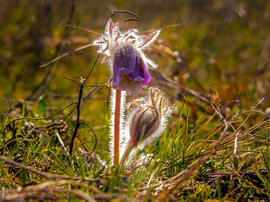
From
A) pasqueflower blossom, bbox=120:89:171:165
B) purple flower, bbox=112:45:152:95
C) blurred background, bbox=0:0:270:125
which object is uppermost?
blurred background, bbox=0:0:270:125

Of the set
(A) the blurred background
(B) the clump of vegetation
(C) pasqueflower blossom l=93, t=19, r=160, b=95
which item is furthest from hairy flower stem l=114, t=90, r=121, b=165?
(A) the blurred background

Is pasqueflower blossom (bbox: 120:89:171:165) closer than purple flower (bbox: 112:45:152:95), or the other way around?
purple flower (bbox: 112:45:152:95)

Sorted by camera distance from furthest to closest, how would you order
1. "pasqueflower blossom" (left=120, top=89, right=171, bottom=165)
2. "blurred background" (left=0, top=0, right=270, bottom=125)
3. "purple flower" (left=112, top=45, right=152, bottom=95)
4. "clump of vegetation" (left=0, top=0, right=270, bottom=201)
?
"blurred background" (left=0, top=0, right=270, bottom=125) → "pasqueflower blossom" (left=120, top=89, right=171, bottom=165) → "purple flower" (left=112, top=45, right=152, bottom=95) → "clump of vegetation" (left=0, top=0, right=270, bottom=201)

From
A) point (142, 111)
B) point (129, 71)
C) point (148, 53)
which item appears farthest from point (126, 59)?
point (148, 53)

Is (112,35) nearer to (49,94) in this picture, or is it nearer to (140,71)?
(140,71)

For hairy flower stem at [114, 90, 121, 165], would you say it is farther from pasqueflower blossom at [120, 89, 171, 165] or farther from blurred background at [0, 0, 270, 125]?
blurred background at [0, 0, 270, 125]

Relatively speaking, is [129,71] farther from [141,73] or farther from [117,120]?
[117,120]

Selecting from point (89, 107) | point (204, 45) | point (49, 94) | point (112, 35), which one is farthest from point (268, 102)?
point (49, 94)

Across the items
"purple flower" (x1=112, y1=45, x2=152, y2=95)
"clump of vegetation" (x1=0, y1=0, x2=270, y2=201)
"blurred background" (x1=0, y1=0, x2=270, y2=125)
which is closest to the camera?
"clump of vegetation" (x1=0, y1=0, x2=270, y2=201)
